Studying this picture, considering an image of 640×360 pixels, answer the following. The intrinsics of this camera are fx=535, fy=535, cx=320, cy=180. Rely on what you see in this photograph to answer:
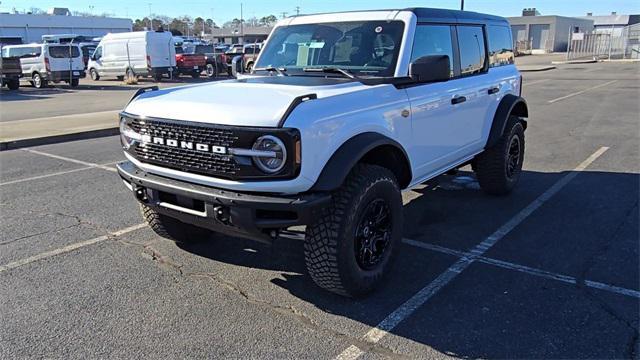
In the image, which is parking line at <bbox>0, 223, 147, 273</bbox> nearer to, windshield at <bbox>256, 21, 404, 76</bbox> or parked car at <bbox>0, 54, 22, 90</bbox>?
windshield at <bbox>256, 21, 404, 76</bbox>

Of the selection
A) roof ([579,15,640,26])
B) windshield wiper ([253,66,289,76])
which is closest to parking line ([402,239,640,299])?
windshield wiper ([253,66,289,76])

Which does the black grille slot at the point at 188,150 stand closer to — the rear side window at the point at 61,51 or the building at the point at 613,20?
the rear side window at the point at 61,51

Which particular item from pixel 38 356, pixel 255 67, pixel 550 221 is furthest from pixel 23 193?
pixel 550 221

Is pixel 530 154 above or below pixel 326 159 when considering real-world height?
below

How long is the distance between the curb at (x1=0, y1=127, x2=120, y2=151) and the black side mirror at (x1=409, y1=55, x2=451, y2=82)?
28.2 ft

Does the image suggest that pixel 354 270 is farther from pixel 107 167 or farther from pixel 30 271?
pixel 107 167

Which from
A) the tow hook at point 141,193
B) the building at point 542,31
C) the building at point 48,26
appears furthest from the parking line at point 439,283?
the building at point 542,31

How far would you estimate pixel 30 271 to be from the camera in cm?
427

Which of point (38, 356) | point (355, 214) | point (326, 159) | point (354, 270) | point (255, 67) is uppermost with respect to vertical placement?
point (255, 67)

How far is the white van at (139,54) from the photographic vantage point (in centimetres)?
2678

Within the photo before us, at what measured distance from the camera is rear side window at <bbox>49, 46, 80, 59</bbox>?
23975mm

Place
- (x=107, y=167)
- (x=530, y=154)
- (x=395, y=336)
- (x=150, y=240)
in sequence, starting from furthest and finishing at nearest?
1. (x=530, y=154)
2. (x=107, y=167)
3. (x=150, y=240)
4. (x=395, y=336)

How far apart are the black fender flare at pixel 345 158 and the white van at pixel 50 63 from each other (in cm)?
2417

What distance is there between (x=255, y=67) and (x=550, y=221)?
3312 mm
